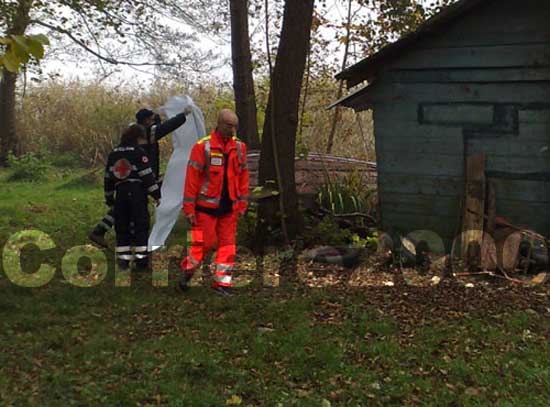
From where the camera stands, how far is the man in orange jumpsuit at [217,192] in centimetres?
766

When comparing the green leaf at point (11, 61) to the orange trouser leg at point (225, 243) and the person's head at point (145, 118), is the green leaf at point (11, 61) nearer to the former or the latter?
the orange trouser leg at point (225, 243)

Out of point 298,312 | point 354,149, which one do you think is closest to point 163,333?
point 298,312

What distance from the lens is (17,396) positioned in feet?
17.6

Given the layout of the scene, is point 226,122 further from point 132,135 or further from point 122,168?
point 122,168

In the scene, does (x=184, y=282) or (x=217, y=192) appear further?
(x=184, y=282)

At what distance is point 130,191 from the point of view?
885 centimetres

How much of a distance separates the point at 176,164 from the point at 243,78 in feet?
13.1

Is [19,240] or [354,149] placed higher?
[354,149]

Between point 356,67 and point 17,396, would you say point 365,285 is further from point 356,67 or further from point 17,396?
point 17,396

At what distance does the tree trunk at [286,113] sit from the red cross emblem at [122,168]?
1992mm

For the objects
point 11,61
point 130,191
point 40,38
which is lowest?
point 130,191

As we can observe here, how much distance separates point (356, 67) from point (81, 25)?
10.2m

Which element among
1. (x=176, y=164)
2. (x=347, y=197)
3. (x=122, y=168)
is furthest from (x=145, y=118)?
(x=347, y=197)

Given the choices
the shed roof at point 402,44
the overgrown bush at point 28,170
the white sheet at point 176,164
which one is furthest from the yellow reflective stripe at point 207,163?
the overgrown bush at point 28,170
